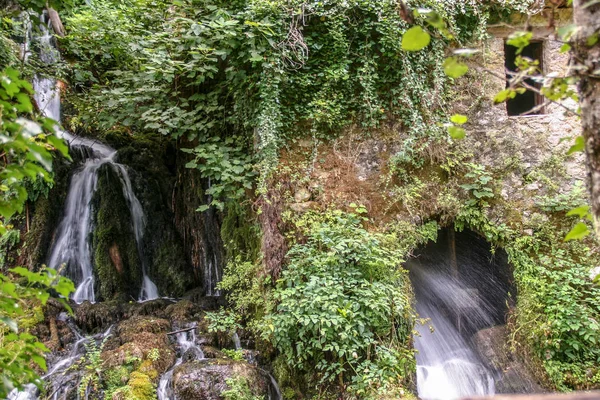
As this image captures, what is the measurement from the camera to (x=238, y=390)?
15.2 ft

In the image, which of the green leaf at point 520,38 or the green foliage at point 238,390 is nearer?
the green leaf at point 520,38

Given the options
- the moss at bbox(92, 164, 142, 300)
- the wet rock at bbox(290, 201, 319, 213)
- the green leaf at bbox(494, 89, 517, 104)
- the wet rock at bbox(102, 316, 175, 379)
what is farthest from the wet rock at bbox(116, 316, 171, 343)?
the green leaf at bbox(494, 89, 517, 104)

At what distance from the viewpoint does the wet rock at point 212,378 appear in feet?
15.2

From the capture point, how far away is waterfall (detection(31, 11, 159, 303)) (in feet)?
24.8

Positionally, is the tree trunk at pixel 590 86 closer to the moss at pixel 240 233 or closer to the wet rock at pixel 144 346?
the moss at pixel 240 233

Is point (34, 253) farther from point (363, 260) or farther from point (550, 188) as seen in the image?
point (550, 188)

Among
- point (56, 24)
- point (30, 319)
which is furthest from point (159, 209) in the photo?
point (56, 24)

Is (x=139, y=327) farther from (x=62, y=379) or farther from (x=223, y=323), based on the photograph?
(x=223, y=323)

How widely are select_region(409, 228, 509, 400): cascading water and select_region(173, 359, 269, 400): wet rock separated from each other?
254 cm

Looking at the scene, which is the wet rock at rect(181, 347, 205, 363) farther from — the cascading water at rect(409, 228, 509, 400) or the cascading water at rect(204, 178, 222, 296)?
the cascading water at rect(409, 228, 509, 400)

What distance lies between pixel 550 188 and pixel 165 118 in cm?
584

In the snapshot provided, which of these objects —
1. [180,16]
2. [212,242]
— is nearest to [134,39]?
[180,16]

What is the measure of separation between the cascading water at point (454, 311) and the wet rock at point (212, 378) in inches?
100

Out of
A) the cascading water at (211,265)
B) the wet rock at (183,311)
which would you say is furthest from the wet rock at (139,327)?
the cascading water at (211,265)
